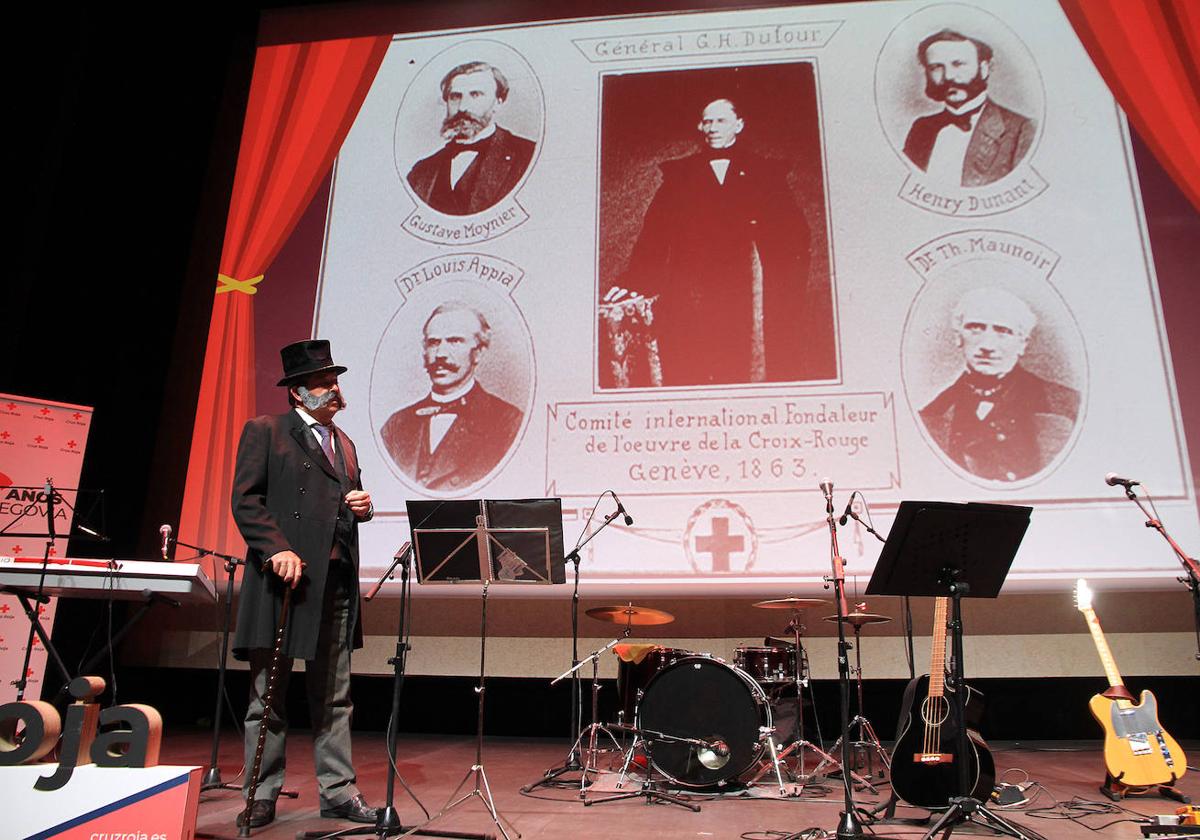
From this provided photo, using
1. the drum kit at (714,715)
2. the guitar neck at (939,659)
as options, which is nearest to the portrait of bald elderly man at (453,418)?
the drum kit at (714,715)

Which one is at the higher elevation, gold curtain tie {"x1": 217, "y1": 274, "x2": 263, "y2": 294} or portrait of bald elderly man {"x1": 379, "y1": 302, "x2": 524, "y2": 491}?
gold curtain tie {"x1": 217, "y1": 274, "x2": 263, "y2": 294}

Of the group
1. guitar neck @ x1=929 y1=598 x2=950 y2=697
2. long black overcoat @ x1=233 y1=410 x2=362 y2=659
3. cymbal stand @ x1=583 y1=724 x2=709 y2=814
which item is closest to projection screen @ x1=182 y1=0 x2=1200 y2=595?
cymbal stand @ x1=583 y1=724 x2=709 y2=814

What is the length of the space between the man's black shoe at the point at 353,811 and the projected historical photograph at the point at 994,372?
337 centimetres

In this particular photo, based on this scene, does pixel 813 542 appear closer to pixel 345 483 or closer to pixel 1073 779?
pixel 1073 779

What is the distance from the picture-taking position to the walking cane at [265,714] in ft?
9.18

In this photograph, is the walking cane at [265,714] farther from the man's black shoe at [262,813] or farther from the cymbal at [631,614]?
the cymbal at [631,614]

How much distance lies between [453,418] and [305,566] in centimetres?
208

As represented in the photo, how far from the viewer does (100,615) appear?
5645 millimetres

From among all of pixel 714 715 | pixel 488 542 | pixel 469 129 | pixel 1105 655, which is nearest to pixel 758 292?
pixel 469 129

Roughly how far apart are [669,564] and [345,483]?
203cm

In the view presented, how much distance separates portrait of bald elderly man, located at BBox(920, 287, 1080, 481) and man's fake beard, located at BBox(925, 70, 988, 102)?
123cm

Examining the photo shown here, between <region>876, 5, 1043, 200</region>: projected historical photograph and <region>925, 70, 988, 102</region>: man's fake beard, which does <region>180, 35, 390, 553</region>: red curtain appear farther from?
<region>925, 70, 988, 102</region>: man's fake beard

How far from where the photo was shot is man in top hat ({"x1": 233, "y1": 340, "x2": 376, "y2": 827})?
3.10m

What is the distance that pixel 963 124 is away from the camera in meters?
5.09
